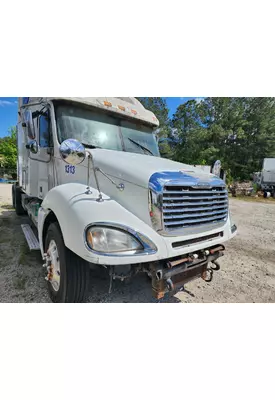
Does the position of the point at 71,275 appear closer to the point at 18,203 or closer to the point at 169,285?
the point at 169,285

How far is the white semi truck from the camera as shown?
6.05 feet

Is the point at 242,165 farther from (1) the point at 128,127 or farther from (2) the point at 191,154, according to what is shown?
(1) the point at 128,127

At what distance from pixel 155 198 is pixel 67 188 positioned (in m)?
1.10

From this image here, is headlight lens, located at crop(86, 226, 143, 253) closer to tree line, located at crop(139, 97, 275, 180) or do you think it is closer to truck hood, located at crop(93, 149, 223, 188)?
truck hood, located at crop(93, 149, 223, 188)

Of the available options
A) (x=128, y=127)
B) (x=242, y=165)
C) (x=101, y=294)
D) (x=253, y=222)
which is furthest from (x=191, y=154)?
(x=101, y=294)

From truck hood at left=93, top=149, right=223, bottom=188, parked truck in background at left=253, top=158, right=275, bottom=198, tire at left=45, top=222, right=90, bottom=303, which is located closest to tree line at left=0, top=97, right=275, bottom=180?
parked truck in background at left=253, top=158, right=275, bottom=198

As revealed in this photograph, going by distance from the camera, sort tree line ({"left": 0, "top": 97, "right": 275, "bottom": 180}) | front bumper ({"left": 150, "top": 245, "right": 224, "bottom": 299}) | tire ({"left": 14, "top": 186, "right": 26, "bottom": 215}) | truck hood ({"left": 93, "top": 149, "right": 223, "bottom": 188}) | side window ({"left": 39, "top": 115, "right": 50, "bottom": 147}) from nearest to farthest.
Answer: front bumper ({"left": 150, "top": 245, "right": 224, "bottom": 299}) < truck hood ({"left": 93, "top": 149, "right": 223, "bottom": 188}) < side window ({"left": 39, "top": 115, "right": 50, "bottom": 147}) < tire ({"left": 14, "top": 186, "right": 26, "bottom": 215}) < tree line ({"left": 0, "top": 97, "right": 275, "bottom": 180})

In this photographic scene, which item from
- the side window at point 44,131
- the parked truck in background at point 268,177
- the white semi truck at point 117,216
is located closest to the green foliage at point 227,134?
the parked truck in background at point 268,177

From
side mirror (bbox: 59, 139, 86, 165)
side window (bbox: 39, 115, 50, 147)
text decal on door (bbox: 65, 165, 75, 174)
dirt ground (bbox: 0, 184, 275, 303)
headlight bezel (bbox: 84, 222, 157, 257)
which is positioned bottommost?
dirt ground (bbox: 0, 184, 275, 303)

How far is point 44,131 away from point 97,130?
0.82m

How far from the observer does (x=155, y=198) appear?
6.44ft

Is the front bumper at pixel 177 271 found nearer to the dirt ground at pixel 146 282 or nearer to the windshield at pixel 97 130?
the dirt ground at pixel 146 282

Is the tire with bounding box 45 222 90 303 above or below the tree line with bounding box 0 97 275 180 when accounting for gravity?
below

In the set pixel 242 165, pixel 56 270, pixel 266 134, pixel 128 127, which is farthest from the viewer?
pixel 242 165
